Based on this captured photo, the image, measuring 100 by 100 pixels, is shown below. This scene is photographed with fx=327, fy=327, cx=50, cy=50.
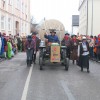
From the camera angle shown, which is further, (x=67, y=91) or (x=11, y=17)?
(x=11, y=17)

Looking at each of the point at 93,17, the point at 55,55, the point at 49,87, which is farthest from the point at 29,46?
the point at 93,17

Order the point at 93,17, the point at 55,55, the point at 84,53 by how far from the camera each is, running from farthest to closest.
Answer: the point at 93,17, the point at 55,55, the point at 84,53

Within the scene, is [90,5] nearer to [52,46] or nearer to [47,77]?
[52,46]

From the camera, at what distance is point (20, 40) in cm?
3378

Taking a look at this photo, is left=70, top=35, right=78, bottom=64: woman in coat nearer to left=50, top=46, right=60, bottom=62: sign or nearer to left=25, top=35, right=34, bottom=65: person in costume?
left=25, top=35, right=34, bottom=65: person in costume

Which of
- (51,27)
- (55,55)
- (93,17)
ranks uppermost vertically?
(93,17)

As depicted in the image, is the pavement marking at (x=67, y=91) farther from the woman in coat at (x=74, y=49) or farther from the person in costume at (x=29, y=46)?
the woman in coat at (x=74, y=49)

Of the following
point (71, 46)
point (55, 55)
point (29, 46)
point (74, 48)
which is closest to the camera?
point (55, 55)

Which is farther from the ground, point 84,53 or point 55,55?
point 84,53

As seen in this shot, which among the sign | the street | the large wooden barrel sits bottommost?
the street

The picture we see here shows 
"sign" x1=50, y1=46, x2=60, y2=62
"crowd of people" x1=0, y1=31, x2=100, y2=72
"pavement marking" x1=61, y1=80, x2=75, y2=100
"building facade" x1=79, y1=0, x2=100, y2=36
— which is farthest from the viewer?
"building facade" x1=79, y1=0, x2=100, y2=36

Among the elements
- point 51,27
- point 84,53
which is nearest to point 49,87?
point 84,53

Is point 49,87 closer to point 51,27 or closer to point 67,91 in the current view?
point 67,91

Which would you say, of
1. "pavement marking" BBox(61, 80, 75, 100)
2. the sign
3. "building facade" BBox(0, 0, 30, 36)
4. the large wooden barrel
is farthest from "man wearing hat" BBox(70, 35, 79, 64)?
"building facade" BBox(0, 0, 30, 36)
